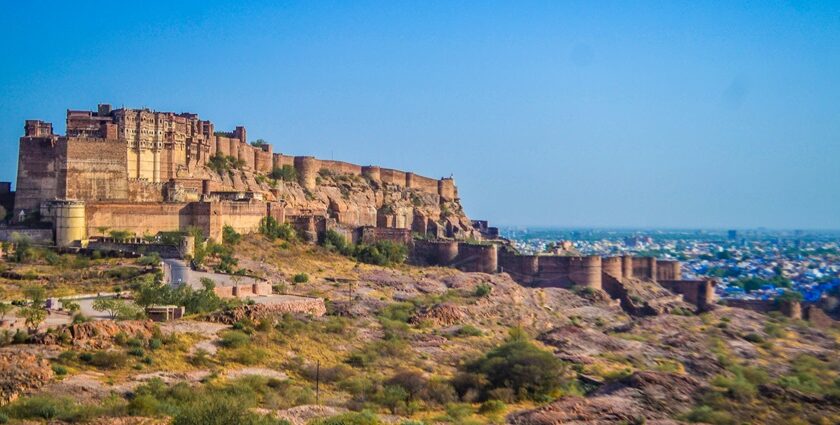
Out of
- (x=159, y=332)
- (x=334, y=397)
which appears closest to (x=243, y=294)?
(x=159, y=332)

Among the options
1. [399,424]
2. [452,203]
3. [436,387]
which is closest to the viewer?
[399,424]

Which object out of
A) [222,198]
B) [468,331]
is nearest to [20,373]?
[468,331]

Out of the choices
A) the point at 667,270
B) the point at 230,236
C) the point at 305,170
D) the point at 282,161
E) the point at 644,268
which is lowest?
the point at 667,270

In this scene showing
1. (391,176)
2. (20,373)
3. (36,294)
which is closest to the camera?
(20,373)

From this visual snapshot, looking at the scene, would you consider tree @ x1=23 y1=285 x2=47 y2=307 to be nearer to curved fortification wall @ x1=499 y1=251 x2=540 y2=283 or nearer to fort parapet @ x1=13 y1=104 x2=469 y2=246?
fort parapet @ x1=13 y1=104 x2=469 y2=246

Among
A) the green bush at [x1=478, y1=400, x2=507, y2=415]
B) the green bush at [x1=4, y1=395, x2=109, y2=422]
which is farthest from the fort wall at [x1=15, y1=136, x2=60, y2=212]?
the green bush at [x1=4, y1=395, x2=109, y2=422]

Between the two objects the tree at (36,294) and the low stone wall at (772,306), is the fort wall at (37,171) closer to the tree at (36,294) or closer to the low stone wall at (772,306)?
the tree at (36,294)

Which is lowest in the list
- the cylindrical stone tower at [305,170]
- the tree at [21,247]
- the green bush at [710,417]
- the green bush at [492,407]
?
the green bush at [710,417]

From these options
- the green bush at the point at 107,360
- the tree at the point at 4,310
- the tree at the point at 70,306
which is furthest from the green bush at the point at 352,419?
the tree at the point at 4,310

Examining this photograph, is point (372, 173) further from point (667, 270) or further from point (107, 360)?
point (107, 360)

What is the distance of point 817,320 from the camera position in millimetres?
48719

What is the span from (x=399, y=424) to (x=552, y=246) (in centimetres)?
4092

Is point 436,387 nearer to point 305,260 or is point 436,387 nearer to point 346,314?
point 346,314

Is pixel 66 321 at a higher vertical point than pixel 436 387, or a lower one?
higher
